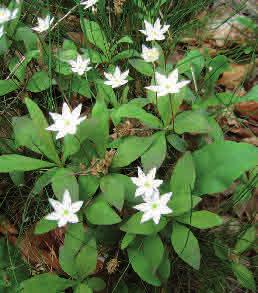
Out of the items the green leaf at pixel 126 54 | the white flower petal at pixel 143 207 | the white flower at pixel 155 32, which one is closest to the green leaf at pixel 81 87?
the green leaf at pixel 126 54

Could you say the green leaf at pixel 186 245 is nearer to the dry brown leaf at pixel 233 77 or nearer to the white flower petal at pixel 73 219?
the white flower petal at pixel 73 219

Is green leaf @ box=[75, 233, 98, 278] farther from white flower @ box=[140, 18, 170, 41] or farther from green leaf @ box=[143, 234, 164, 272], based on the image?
white flower @ box=[140, 18, 170, 41]

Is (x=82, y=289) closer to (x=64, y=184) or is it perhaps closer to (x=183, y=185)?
(x=64, y=184)

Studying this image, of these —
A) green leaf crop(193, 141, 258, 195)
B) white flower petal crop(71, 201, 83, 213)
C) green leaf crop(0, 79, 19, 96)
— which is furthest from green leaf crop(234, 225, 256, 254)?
green leaf crop(0, 79, 19, 96)

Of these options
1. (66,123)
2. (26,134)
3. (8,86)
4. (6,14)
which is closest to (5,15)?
(6,14)

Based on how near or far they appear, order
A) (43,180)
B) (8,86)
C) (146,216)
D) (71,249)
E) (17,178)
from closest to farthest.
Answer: (146,216) → (71,249) → (43,180) → (17,178) → (8,86)

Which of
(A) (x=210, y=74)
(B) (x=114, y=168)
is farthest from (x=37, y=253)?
(A) (x=210, y=74)

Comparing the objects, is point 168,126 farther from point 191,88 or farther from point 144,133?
point 191,88
